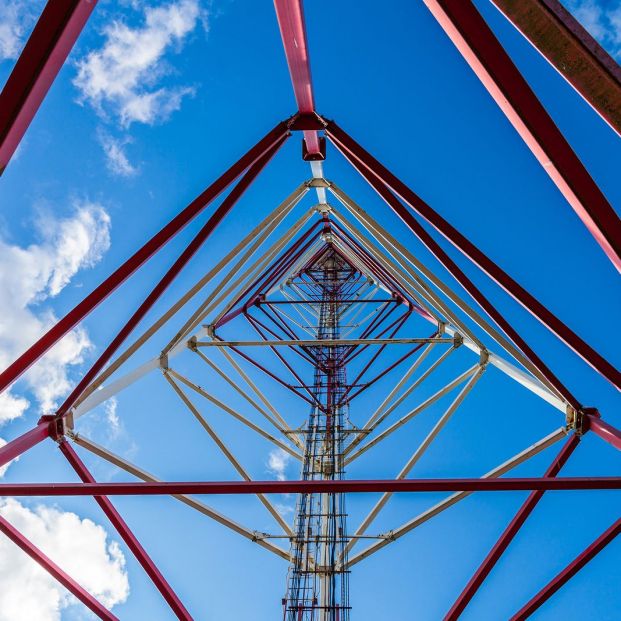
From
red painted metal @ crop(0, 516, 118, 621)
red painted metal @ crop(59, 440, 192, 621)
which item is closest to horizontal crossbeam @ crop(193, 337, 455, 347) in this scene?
red painted metal @ crop(59, 440, 192, 621)

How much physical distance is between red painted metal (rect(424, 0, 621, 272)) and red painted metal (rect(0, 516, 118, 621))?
5.24 metres

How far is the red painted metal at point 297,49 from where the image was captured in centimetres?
405

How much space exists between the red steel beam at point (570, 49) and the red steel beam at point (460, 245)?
253 cm

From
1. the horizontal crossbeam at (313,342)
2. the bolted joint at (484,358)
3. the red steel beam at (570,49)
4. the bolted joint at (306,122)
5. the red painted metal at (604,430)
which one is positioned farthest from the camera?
the horizontal crossbeam at (313,342)

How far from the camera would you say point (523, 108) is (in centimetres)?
277

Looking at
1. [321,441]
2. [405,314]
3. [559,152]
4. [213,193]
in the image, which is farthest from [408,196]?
[405,314]

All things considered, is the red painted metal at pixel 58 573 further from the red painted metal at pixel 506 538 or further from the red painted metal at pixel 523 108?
the red painted metal at pixel 523 108

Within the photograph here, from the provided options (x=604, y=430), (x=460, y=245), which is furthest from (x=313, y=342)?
(x=604, y=430)

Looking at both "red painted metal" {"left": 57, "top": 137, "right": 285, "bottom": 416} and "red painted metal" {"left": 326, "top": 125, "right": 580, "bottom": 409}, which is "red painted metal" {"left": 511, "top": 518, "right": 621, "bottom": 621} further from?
"red painted metal" {"left": 57, "top": 137, "right": 285, "bottom": 416}

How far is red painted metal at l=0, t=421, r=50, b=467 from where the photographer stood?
394 centimetres

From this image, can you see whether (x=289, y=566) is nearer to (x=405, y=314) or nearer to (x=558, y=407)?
(x=558, y=407)

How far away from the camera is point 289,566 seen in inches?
263

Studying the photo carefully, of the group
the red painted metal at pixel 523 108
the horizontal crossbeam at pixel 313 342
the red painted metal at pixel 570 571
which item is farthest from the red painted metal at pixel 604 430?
the horizontal crossbeam at pixel 313 342

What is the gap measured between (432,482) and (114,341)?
11.2 ft
